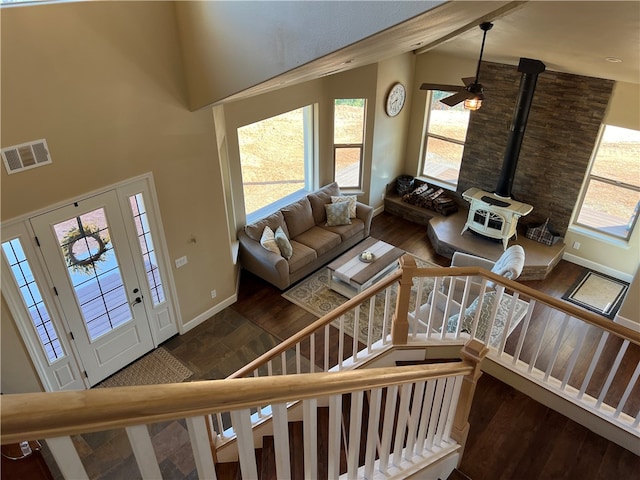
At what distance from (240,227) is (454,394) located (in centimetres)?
507

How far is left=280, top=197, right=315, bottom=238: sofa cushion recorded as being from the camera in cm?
736

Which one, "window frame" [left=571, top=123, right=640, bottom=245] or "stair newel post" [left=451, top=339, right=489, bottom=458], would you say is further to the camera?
"window frame" [left=571, top=123, right=640, bottom=245]

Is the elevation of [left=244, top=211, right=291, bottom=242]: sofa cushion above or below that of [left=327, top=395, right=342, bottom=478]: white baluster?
below

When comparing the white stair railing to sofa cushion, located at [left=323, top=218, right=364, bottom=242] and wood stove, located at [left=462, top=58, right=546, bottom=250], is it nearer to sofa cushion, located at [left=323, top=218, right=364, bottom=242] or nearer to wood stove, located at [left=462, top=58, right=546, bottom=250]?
sofa cushion, located at [left=323, top=218, right=364, bottom=242]

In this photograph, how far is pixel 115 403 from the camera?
3.28ft

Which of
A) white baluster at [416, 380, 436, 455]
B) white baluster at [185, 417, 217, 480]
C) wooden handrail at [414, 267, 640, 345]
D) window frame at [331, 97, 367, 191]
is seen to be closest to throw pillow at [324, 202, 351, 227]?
window frame at [331, 97, 367, 191]

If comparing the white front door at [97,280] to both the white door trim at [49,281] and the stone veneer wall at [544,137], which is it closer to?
the white door trim at [49,281]

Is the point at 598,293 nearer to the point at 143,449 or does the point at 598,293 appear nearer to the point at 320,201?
the point at 320,201

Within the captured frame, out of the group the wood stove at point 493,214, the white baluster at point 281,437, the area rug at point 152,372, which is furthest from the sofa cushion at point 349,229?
the white baluster at point 281,437

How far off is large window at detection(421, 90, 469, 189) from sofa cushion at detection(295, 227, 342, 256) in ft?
9.05

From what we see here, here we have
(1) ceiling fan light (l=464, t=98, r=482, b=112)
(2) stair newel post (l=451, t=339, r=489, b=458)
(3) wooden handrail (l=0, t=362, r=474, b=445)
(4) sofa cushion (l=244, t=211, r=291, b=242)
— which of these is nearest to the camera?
(3) wooden handrail (l=0, t=362, r=474, b=445)

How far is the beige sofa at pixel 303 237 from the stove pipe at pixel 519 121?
87.3 inches

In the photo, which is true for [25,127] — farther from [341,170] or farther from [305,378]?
[341,170]

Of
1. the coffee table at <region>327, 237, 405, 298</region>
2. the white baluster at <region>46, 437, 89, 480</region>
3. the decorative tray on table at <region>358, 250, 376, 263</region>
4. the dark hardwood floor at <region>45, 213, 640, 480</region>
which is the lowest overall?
the coffee table at <region>327, 237, 405, 298</region>
